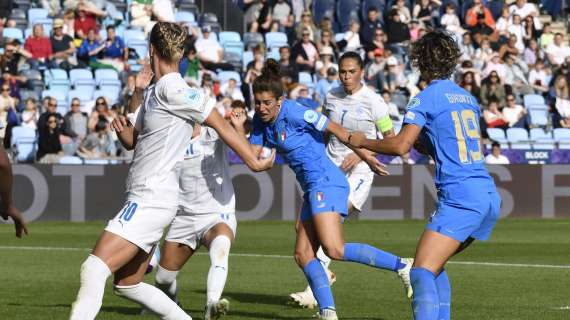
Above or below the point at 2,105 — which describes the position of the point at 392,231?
below

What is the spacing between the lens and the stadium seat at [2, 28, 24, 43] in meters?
26.7

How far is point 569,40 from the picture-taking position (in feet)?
112

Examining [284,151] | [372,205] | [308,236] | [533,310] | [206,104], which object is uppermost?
[206,104]

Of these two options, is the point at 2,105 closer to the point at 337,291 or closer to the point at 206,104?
the point at 337,291

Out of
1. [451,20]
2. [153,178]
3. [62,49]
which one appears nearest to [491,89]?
[451,20]

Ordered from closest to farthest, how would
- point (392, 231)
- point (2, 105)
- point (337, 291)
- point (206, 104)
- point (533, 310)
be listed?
point (206, 104) < point (533, 310) < point (337, 291) < point (392, 231) < point (2, 105)

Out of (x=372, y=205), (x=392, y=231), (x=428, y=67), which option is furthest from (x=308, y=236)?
(x=372, y=205)

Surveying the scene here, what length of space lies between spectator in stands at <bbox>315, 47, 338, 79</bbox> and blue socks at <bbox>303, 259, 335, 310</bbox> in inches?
720

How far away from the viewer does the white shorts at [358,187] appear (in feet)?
42.1

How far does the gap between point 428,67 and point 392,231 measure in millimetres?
13816

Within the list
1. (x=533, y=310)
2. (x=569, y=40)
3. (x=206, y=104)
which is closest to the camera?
(x=206, y=104)

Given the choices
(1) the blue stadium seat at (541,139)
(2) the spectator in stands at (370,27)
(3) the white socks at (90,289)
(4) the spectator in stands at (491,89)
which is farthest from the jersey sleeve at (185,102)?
(2) the spectator in stands at (370,27)

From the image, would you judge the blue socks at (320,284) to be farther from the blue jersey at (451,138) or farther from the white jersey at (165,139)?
the white jersey at (165,139)

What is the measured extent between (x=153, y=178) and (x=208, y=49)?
68.6 ft
